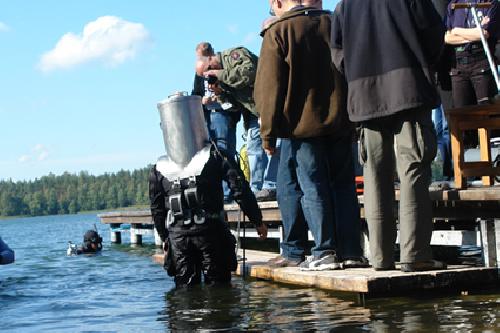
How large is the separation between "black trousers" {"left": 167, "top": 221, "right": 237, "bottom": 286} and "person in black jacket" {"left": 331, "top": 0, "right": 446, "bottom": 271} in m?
1.69

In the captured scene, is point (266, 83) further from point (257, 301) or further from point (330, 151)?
point (257, 301)

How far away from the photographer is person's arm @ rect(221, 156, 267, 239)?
275 inches

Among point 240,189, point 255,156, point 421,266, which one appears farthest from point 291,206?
point 255,156

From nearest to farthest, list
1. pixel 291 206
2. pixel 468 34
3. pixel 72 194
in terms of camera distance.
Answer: pixel 291 206 → pixel 468 34 → pixel 72 194

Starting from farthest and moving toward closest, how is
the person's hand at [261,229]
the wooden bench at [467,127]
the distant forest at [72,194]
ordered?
the distant forest at [72,194]
the person's hand at [261,229]
the wooden bench at [467,127]

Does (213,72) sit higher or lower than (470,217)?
higher

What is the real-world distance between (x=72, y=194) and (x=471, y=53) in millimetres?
186964

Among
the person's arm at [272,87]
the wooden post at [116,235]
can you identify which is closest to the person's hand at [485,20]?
the person's arm at [272,87]

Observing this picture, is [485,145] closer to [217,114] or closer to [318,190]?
[318,190]

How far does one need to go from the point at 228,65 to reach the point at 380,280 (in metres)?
4.07

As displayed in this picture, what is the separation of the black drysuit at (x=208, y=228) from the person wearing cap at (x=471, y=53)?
87.5 inches

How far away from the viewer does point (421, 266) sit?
18.4ft

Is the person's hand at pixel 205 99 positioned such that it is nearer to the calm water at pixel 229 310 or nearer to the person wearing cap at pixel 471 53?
the calm water at pixel 229 310

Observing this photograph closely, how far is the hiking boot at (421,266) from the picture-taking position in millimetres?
5570
